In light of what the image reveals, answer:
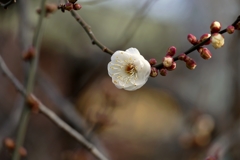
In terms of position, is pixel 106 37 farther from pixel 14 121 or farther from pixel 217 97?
pixel 14 121

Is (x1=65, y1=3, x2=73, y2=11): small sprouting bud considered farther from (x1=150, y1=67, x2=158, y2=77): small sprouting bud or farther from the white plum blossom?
(x1=150, y1=67, x2=158, y2=77): small sprouting bud

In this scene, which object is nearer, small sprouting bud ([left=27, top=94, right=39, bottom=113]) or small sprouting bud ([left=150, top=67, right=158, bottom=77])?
small sprouting bud ([left=150, top=67, right=158, bottom=77])

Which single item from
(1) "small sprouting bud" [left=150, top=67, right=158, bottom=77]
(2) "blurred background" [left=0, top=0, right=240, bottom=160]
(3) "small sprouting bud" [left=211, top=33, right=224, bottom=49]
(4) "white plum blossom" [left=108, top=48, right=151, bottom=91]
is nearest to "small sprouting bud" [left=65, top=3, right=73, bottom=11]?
(4) "white plum blossom" [left=108, top=48, right=151, bottom=91]

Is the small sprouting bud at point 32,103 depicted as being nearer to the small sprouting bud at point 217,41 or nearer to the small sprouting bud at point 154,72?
the small sprouting bud at point 154,72

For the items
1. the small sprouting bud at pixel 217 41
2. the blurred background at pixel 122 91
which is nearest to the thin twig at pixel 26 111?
the blurred background at pixel 122 91

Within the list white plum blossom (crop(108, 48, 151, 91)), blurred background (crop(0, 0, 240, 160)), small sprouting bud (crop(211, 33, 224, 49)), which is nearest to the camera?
small sprouting bud (crop(211, 33, 224, 49))

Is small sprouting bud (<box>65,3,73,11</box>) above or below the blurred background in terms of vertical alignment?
above
